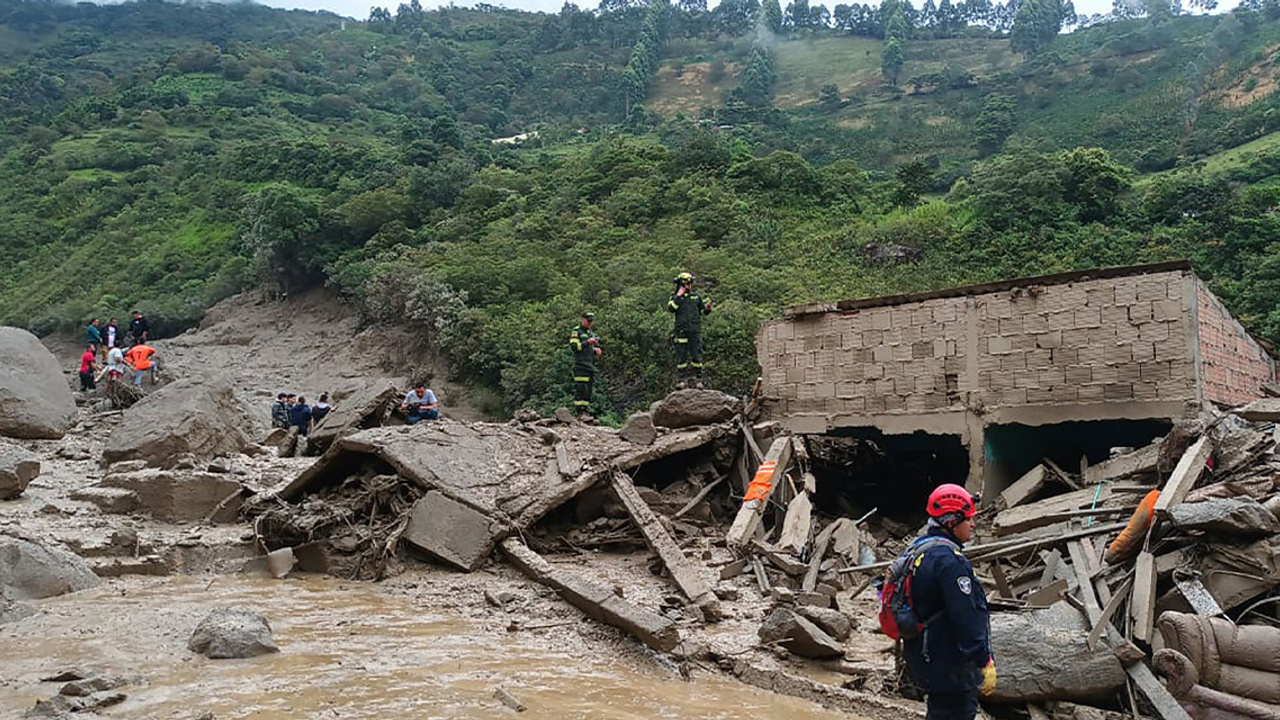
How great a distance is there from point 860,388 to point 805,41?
78963mm

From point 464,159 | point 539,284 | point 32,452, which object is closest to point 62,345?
point 464,159

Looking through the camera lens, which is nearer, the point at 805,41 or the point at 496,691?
the point at 496,691

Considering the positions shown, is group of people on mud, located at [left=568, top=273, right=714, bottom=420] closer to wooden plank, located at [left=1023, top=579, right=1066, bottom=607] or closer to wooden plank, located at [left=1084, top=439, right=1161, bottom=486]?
wooden plank, located at [left=1084, top=439, right=1161, bottom=486]

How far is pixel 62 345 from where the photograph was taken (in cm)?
3494

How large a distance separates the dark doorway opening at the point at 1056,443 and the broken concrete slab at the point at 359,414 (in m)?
7.99

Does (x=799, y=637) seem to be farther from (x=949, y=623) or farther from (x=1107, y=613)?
(x=949, y=623)

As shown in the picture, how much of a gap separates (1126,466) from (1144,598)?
11.8 ft

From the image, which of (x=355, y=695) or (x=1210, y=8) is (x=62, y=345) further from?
(x=1210, y=8)

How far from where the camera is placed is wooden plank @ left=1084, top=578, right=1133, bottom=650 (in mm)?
5480

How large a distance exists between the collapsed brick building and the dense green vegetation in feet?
27.3

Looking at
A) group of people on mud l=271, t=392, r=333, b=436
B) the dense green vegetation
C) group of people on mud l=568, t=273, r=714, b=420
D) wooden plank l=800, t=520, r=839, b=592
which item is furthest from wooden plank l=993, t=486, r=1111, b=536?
the dense green vegetation

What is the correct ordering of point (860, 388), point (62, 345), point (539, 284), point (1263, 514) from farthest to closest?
point (62, 345)
point (539, 284)
point (860, 388)
point (1263, 514)

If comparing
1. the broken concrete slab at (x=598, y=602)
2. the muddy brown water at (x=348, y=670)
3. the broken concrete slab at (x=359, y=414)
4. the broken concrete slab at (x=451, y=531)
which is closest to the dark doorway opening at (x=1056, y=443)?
the broken concrete slab at (x=598, y=602)

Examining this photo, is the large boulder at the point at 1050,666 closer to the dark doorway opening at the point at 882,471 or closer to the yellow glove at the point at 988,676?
the yellow glove at the point at 988,676
